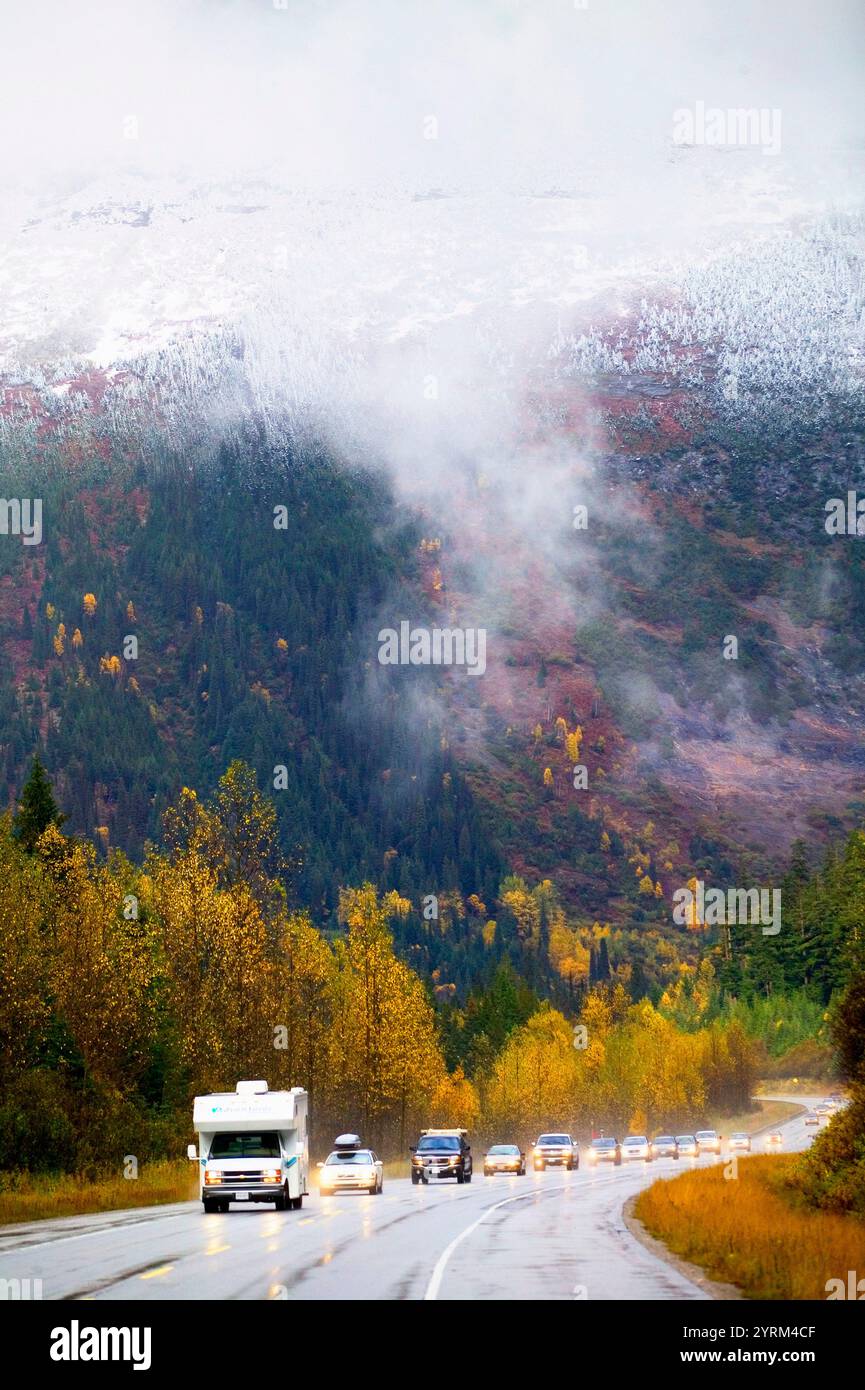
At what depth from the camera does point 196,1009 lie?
75.2 meters

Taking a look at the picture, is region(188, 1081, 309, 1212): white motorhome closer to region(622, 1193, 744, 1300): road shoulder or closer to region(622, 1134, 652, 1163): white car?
region(622, 1193, 744, 1300): road shoulder

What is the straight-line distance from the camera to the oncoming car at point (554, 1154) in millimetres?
97812

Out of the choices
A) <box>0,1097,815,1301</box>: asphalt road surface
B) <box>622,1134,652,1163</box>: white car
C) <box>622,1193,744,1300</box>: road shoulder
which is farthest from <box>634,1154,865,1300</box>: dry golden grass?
<box>622,1134,652,1163</box>: white car

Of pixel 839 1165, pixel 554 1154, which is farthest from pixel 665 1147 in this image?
pixel 839 1165

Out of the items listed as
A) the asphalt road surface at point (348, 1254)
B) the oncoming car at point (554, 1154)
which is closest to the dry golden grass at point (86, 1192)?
the asphalt road surface at point (348, 1254)

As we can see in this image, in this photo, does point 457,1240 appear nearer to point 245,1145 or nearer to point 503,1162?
point 245,1145

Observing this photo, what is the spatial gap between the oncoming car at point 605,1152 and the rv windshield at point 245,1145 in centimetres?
6544

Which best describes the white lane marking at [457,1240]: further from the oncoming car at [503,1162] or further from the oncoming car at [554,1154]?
the oncoming car at [554,1154]

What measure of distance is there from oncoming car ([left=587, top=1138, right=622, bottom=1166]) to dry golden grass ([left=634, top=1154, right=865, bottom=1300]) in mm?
64234

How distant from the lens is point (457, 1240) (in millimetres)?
36000
